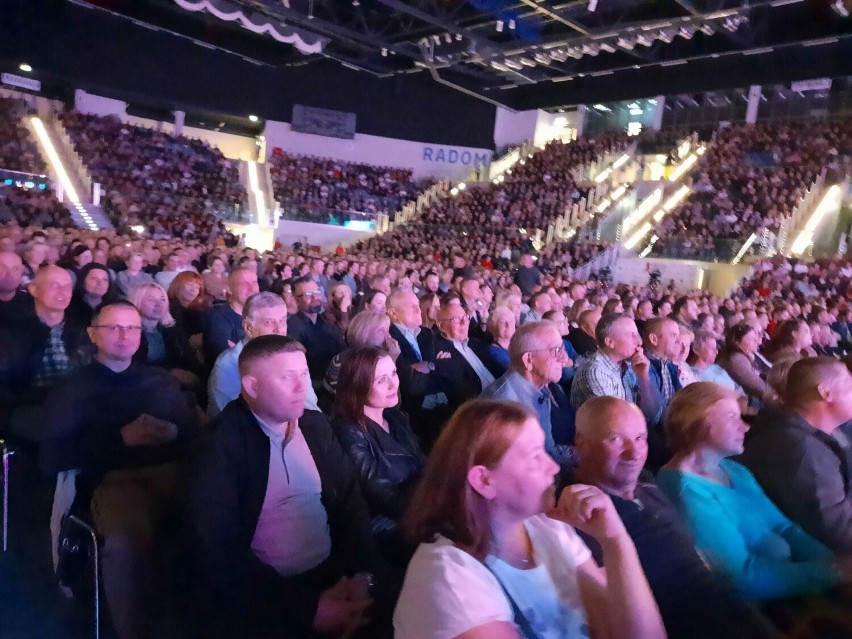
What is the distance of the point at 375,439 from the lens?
2223 mm

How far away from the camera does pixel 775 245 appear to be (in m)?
14.3

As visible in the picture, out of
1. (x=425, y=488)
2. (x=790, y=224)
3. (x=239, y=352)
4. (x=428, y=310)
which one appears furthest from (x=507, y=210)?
(x=425, y=488)

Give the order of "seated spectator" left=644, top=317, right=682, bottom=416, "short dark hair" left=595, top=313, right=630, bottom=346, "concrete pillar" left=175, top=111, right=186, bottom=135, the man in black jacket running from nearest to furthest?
1. the man in black jacket
2. "short dark hair" left=595, top=313, right=630, bottom=346
3. "seated spectator" left=644, top=317, right=682, bottom=416
4. "concrete pillar" left=175, top=111, right=186, bottom=135

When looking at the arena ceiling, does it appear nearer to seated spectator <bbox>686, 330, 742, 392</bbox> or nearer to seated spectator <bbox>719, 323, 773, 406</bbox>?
seated spectator <bbox>719, 323, 773, 406</bbox>

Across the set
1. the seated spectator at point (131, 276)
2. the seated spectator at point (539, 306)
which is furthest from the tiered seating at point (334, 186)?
the seated spectator at point (539, 306)

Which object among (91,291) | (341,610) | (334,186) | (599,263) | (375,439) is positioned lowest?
(341,610)

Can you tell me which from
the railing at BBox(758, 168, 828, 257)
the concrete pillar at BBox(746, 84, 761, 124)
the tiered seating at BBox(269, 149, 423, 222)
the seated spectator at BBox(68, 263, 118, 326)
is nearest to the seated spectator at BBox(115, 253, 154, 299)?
the seated spectator at BBox(68, 263, 118, 326)

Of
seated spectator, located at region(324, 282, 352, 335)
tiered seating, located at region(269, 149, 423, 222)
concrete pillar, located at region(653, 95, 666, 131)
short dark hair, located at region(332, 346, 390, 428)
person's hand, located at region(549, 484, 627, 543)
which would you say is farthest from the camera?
concrete pillar, located at region(653, 95, 666, 131)

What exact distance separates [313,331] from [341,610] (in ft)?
8.63

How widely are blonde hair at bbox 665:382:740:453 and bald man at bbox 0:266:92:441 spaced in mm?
2314

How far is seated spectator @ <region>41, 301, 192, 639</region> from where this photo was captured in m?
1.86

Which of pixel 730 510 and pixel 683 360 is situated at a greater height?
pixel 683 360

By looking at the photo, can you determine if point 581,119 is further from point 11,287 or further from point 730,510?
point 730,510

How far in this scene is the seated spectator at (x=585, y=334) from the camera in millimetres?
4465
